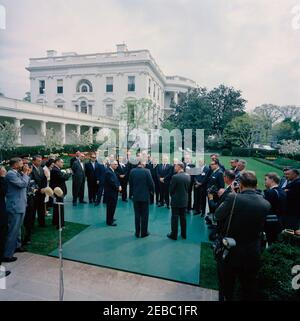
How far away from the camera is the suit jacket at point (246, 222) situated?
2.95 metres

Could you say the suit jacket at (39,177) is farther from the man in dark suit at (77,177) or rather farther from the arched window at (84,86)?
the arched window at (84,86)

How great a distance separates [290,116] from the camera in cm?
5362

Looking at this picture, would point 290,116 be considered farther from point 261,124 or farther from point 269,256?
point 269,256

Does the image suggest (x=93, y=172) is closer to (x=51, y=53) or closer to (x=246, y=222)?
(x=246, y=222)

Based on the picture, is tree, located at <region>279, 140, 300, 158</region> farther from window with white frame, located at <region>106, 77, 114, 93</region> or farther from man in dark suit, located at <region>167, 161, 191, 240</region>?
window with white frame, located at <region>106, 77, 114, 93</region>

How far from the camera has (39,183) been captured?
6242 mm

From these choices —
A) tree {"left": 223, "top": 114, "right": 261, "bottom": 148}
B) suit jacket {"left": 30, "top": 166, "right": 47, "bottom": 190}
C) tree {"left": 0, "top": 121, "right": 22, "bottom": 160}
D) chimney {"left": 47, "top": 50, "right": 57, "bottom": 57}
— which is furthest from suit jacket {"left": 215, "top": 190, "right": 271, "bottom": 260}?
chimney {"left": 47, "top": 50, "right": 57, "bottom": 57}

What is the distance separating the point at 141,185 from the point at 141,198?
344 mm

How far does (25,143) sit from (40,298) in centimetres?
2595

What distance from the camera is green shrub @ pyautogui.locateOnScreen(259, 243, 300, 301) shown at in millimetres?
2863

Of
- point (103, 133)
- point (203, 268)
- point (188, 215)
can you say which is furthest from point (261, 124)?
point (203, 268)

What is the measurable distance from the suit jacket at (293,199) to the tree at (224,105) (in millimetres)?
35293

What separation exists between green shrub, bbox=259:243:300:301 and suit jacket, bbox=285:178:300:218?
1.72 metres

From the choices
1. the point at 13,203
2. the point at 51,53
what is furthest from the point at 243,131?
the point at 51,53
